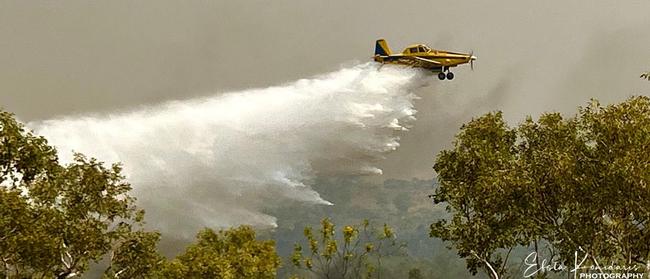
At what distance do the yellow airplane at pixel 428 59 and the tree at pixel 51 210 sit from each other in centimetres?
4011

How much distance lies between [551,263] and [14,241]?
31.5 m

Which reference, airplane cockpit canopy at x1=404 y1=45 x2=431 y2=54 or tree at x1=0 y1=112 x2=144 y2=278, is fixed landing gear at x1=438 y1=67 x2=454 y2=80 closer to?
airplane cockpit canopy at x1=404 y1=45 x2=431 y2=54

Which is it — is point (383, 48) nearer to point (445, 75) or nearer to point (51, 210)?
point (445, 75)

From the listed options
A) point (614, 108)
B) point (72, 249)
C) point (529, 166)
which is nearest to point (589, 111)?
point (614, 108)

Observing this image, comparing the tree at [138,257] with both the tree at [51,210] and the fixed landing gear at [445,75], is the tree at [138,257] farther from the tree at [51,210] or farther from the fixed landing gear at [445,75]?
the fixed landing gear at [445,75]

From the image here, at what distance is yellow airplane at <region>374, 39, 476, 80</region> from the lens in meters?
68.9

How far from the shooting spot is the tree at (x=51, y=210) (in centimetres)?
2908

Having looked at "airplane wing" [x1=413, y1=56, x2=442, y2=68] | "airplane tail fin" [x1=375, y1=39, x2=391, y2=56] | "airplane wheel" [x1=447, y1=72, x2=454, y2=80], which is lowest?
"airplane wheel" [x1=447, y1=72, x2=454, y2=80]

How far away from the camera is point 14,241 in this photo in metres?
28.7

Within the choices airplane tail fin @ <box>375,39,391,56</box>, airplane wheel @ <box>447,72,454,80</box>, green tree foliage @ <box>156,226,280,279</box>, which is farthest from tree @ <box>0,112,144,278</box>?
airplane tail fin @ <box>375,39,391,56</box>

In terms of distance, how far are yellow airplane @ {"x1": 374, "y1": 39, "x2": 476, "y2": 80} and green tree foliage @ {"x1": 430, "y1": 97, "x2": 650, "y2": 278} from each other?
24.3m

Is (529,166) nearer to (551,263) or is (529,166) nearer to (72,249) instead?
(551,263)

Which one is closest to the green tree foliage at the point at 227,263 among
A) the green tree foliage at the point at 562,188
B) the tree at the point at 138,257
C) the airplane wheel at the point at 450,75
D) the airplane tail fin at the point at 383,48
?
the tree at the point at 138,257

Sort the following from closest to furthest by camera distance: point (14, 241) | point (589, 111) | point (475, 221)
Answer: point (14, 241) → point (589, 111) → point (475, 221)
